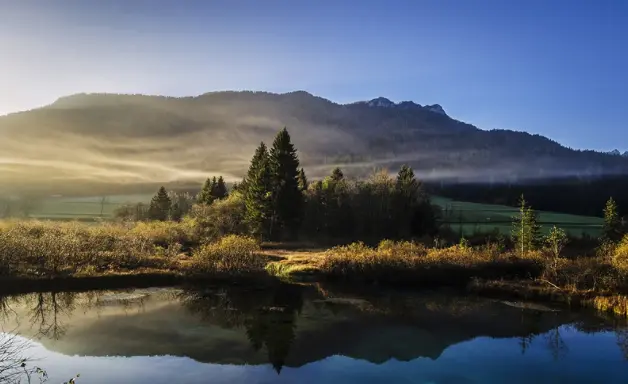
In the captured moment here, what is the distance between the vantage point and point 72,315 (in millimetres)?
26922

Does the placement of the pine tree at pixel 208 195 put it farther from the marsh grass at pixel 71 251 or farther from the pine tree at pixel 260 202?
the marsh grass at pixel 71 251

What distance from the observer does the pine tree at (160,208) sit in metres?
86.8

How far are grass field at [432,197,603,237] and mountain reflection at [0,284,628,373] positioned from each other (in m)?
52.4

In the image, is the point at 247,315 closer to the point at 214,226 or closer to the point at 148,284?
the point at 148,284

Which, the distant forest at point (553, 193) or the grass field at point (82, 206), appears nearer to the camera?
the grass field at point (82, 206)

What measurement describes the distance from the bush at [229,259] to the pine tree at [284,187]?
17648mm

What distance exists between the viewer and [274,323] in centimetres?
2677

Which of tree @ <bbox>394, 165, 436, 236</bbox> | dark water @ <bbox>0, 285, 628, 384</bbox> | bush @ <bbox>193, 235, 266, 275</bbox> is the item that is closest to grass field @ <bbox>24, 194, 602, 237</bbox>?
tree @ <bbox>394, 165, 436, 236</bbox>

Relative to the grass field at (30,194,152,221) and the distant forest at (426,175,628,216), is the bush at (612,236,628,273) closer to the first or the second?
the grass field at (30,194,152,221)

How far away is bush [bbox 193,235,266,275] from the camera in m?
40.3

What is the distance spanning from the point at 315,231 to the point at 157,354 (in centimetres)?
4541

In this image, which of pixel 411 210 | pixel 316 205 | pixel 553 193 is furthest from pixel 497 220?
pixel 316 205

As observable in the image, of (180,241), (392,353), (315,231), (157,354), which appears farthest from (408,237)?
(157,354)

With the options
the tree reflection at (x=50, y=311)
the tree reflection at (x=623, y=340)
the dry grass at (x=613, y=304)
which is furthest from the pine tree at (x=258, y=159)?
the tree reflection at (x=623, y=340)
